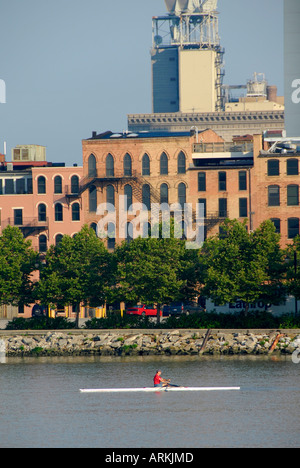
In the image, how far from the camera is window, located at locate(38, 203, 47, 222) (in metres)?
109

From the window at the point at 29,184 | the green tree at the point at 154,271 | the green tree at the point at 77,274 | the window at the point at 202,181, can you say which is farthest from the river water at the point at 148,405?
the window at the point at 29,184

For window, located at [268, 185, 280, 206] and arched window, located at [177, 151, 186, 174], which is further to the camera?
arched window, located at [177, 151, 186, 174]

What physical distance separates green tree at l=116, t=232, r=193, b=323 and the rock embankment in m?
4.35

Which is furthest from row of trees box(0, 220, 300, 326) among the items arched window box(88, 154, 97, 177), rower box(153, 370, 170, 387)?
rower box(153, 370, 170, 387)

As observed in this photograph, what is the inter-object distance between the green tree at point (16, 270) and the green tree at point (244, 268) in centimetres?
1727

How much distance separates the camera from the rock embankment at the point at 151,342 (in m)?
77.1

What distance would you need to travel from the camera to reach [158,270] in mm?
84500

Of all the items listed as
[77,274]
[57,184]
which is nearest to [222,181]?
[57,184]

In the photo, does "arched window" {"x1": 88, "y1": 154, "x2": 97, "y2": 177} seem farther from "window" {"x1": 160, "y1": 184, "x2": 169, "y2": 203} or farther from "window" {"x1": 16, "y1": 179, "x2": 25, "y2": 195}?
"window" {"x1": 16, "y1": 179, "x2": 25, "y2": 195}

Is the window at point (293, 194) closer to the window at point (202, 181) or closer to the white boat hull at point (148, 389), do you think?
the window at point (202, 181)
